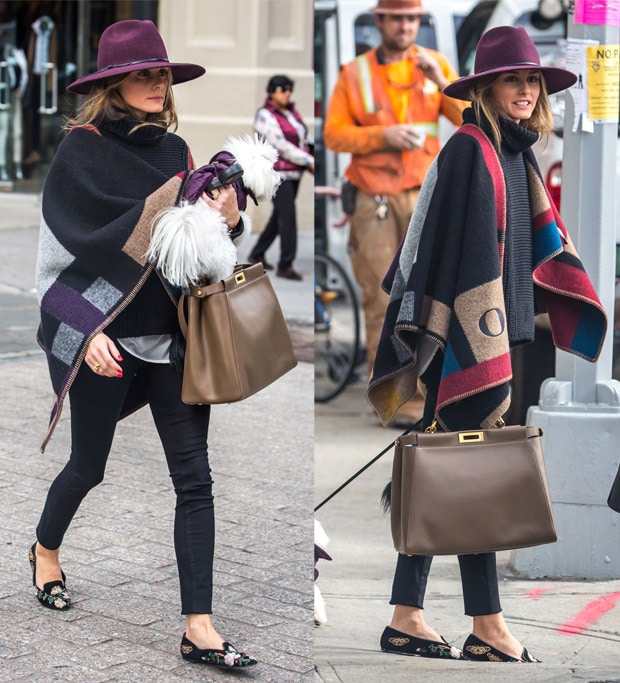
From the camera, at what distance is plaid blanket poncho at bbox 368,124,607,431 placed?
3.88 m

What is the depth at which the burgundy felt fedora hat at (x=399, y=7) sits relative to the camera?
737 cm

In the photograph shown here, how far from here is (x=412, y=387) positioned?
4.22 meters

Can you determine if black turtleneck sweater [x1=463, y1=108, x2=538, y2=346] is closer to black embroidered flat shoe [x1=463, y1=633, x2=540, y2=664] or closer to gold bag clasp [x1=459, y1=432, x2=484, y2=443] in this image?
gold bag clasp [x1=459, y1=432, x2=484, y2=443]

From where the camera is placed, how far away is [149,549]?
16.4 ft

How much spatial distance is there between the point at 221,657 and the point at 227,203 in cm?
133

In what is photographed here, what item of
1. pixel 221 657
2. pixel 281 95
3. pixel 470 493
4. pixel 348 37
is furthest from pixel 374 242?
pixel 348 37

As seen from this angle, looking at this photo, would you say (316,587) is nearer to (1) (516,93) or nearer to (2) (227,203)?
(2) (227,203)

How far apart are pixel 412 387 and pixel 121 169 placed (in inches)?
44.4

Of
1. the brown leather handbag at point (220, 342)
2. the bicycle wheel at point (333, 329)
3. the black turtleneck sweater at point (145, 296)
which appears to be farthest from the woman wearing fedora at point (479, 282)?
the bicycle wheel at point (333, 329)

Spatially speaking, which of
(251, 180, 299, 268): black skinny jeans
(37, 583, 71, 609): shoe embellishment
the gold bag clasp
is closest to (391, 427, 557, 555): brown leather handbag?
the gold bag clasp

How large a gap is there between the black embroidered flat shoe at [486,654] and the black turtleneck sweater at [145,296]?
1.34m

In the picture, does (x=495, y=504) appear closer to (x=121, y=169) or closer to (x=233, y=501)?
(x=121, y=169)

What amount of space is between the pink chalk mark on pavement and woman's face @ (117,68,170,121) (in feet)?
7.09

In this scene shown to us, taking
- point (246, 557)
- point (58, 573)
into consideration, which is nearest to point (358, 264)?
point (246, 557)
